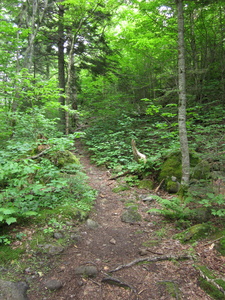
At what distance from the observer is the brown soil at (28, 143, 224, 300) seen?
2590 mm

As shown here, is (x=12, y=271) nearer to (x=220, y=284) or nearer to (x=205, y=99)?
(x=220, y=284)

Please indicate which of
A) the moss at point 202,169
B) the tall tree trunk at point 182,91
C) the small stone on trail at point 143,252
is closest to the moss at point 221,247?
the small stone on trail at point 143,252

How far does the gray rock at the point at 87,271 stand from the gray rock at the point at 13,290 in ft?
2.54

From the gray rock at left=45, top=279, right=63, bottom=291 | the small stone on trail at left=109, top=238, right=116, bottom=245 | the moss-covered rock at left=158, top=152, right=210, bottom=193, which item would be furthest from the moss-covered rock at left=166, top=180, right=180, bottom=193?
the gray rock at left=45, top=279, right=63, bottom=291

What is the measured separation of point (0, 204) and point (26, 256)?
1.05m

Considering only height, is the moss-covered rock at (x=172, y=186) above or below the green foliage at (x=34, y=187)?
below

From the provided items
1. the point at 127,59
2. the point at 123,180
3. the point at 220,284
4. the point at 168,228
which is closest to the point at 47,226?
the point at 168,228

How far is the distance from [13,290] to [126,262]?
1790 mm

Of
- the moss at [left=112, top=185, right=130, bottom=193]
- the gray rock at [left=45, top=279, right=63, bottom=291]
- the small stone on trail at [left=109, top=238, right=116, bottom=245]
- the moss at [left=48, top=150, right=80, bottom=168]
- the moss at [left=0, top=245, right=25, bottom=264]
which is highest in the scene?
the moss at [left=48, top=150, right=80, bottom=168]

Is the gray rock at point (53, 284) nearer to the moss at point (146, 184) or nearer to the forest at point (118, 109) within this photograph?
the forest at point (118, 109)

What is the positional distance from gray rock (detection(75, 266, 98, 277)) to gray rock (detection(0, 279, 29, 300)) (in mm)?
773

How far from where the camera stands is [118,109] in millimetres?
12883

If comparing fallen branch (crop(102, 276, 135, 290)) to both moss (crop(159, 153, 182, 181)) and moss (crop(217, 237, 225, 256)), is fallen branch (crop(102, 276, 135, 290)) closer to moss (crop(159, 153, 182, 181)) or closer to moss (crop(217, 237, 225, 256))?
moss (crop(217, 237, 225, 256))

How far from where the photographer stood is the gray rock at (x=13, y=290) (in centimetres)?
236
